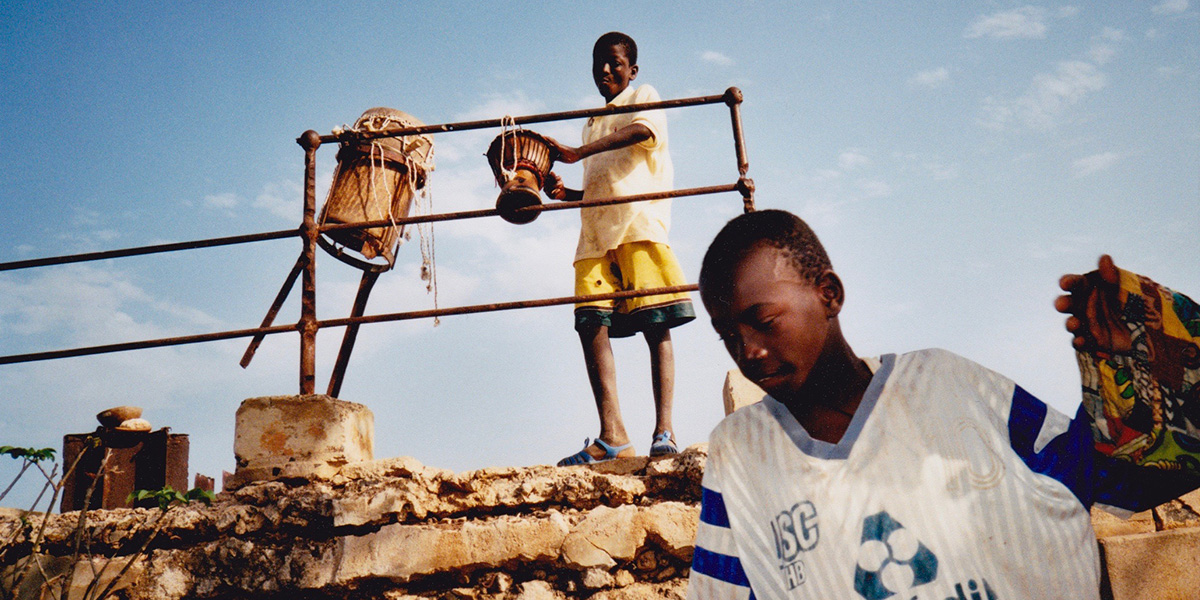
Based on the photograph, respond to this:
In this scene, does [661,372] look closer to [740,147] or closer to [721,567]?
[740,147]

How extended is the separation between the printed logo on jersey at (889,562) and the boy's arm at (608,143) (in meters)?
2.15

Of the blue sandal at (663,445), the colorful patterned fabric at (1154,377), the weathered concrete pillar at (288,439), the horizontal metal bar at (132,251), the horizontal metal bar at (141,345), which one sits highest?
the horizontal metal bar at (132,251)

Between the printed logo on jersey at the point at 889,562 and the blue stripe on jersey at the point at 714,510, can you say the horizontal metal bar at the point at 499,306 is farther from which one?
the printed logo on jersey at the point at 889,562

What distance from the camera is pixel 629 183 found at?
10.6 ft

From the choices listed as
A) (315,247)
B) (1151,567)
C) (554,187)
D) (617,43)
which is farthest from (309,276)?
(1151,567)

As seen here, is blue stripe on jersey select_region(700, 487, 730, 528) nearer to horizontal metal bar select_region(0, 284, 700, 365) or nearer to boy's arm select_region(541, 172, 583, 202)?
horizontal metal bar select_region(0, 284, 700, 365)

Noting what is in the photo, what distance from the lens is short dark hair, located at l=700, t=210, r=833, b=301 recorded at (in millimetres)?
1555

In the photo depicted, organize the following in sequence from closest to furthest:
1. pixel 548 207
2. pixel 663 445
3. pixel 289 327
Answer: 1. pixel 663 445
2. pixel 289 327
3. pixel 548 207

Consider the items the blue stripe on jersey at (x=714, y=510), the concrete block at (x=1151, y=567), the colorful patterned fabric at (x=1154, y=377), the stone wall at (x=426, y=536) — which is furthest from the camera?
the stone wall at (x=426, y=536)

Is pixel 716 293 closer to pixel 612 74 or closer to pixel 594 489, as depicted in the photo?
pixel 594 489

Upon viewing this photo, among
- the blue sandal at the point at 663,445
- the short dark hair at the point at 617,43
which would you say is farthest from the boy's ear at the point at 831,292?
the short dark hair at the point at 617,43

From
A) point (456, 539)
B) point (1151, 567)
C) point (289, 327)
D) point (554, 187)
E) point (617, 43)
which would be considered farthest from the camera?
point (617, 43)

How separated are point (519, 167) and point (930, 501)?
223 cm

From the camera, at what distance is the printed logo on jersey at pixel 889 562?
1.24 meters
